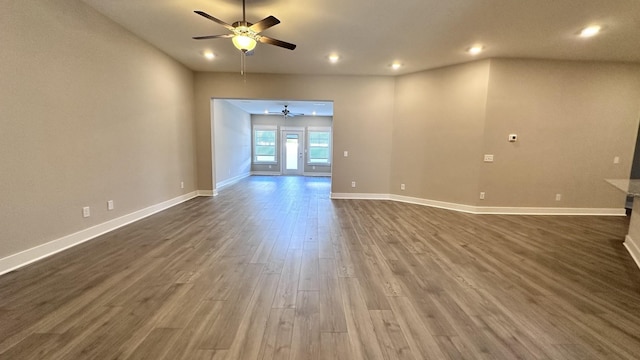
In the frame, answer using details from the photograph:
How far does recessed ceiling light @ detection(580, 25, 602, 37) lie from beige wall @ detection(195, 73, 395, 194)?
3.01m

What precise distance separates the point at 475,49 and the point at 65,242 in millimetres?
6293

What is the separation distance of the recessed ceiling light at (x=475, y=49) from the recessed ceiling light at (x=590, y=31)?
3.84ft

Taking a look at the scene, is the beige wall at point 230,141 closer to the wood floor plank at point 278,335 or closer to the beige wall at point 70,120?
the beige wall at point 70,120

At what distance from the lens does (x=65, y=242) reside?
2881 mm

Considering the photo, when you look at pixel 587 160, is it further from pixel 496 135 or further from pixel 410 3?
pixel 410 3

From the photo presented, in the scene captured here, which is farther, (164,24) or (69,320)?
(164,24)

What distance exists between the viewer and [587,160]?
15.4ft

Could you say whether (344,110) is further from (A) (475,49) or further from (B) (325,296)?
(B) (325,296)

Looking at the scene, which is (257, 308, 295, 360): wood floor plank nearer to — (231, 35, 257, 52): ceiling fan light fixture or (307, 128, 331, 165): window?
(231, 35, 257, 52): ceiling fan light fixture

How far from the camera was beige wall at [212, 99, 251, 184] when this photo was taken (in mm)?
7398

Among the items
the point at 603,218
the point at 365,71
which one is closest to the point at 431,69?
the point at 365,71

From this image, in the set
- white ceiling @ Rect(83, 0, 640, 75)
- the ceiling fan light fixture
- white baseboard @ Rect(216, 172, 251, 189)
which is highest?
white ceiling @ Rect(83, 0, 640, 75)

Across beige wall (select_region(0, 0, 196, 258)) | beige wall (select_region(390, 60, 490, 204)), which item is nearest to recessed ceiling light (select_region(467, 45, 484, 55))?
beige wall (select_region(390, 60, 490, 204))

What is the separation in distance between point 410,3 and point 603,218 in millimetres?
5244
